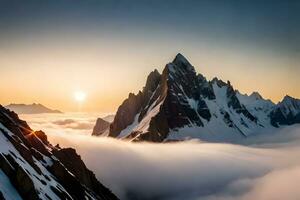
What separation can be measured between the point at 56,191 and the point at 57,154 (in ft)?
151

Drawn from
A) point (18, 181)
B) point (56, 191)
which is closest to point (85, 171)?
point (56, 191)

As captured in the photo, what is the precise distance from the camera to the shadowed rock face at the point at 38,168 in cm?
10238

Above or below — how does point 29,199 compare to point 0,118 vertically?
below

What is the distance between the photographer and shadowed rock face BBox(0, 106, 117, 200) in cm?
10238

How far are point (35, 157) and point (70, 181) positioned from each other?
1206 cm

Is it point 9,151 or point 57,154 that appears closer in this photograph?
point 9,151

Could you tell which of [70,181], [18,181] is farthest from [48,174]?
[18,181]

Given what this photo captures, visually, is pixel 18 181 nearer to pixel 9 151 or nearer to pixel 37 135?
pixel 9 151

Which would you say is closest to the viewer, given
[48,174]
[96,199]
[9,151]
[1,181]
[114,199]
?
[1,181]

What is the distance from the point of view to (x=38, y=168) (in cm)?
12400

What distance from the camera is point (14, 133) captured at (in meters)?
138

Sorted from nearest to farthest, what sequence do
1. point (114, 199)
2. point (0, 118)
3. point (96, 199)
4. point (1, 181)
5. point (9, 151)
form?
point (1, 181), point (9, 151), point (0, 118), point (96, 199), point (114, 199)

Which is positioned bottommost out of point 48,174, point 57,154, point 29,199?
point 29,199

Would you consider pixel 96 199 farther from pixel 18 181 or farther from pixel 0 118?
pixel 18 181
